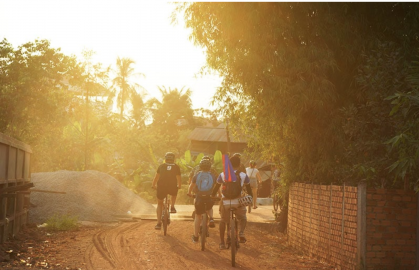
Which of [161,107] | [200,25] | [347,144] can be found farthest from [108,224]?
[161,107]

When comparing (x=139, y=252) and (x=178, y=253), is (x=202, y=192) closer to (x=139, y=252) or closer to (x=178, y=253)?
(x=178, y=253)

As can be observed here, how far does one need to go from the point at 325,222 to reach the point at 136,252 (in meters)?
3.91

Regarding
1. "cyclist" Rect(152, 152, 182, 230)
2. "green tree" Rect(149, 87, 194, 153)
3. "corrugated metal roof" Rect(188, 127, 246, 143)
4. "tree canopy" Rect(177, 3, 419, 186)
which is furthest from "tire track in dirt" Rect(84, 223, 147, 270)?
"green tree" Rect(149, 87, 194, 153)

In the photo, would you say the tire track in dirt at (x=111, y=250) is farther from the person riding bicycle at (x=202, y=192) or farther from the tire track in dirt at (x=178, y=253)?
the person riding bicycle at (x=202, y=192)

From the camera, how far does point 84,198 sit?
78.4ft

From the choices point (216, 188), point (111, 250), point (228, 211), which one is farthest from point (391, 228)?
point (111, 250)

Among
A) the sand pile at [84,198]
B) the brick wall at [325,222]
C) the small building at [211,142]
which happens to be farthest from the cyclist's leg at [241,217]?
the small building at [211,142]

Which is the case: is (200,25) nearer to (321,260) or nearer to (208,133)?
(321,260)

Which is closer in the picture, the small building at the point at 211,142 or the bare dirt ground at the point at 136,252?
the bare dirt ground at the point at 136,252

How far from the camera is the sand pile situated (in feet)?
69.2

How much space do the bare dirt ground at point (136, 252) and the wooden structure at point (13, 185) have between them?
37 cm

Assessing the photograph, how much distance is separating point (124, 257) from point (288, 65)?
5.12 m

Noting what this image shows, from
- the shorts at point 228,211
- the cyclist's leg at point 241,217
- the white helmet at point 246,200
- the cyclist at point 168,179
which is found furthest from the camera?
the cyclist at point 168,179

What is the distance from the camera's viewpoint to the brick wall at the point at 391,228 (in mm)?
9242
